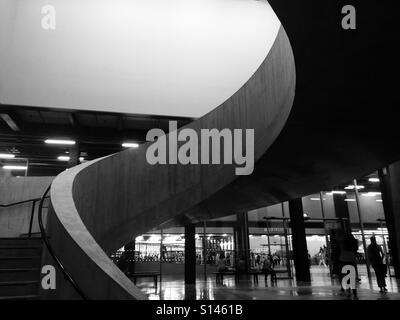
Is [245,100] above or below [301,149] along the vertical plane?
above

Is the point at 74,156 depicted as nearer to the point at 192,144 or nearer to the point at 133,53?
the point at 133,53

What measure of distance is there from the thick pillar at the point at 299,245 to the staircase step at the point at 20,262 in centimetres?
1118

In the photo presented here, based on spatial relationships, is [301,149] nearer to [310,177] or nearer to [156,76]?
[310,177]

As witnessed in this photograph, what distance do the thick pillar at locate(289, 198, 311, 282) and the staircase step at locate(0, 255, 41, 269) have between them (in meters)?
11.2

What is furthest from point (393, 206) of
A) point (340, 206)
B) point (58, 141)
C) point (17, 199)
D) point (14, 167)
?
point (14, 167)

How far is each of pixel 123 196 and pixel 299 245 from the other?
872 centimetres

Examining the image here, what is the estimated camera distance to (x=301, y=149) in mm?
6836

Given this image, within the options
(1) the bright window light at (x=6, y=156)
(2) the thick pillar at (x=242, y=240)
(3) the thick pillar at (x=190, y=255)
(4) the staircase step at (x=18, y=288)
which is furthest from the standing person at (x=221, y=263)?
(4) the staircase step at (x=18, y=288)

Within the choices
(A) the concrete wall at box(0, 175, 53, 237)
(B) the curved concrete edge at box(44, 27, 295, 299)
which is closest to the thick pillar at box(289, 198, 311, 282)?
(B) the curved concrete edge at box(44, 27, 295, 299)

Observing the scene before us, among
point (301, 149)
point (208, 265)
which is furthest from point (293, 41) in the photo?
point (208, 265)

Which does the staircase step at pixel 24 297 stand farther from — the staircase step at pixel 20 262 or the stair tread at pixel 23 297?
the staircase step at pixel 20 262

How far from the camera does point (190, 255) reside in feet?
49.8
